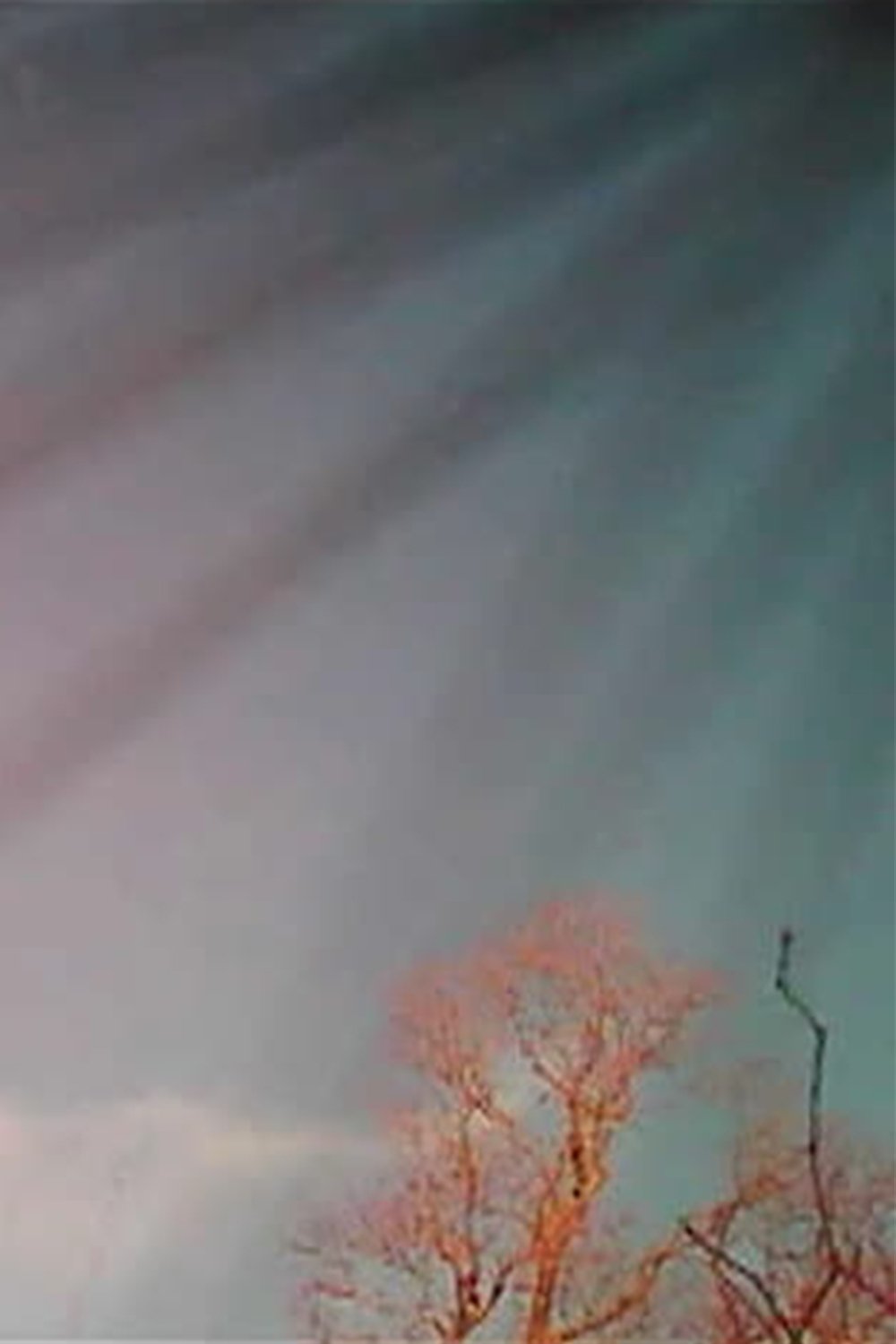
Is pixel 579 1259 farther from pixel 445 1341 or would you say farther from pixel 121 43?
pixel 121 43

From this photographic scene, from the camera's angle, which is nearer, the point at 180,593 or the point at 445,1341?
the point at 180,593

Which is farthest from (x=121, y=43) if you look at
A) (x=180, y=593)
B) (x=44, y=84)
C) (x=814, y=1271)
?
(x=814, y=1271)

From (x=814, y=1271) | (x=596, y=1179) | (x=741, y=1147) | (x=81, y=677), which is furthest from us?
(x=596, y=1179)

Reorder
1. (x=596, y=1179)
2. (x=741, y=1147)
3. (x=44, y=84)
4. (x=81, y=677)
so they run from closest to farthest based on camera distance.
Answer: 1. (x=44, y=84)
2. (x=81, y=677)
3. (x=741, y=1147)
4. (x=596, y=1179)

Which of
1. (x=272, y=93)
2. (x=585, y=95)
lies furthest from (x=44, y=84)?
(x=585, y=95)

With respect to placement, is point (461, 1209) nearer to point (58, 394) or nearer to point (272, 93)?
point (58, 394)

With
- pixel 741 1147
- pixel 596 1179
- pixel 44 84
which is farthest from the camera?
pixel 596 1179

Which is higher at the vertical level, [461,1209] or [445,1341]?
[461,1209]

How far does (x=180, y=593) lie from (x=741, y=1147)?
1921 mm

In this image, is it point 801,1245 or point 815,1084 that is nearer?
point 815,1084

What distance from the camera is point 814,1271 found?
1.80m

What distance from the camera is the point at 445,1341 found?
4855 millimetres

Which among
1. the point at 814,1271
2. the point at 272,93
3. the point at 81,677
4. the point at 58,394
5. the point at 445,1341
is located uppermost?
the point at 272,93

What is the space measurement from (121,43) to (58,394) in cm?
62
